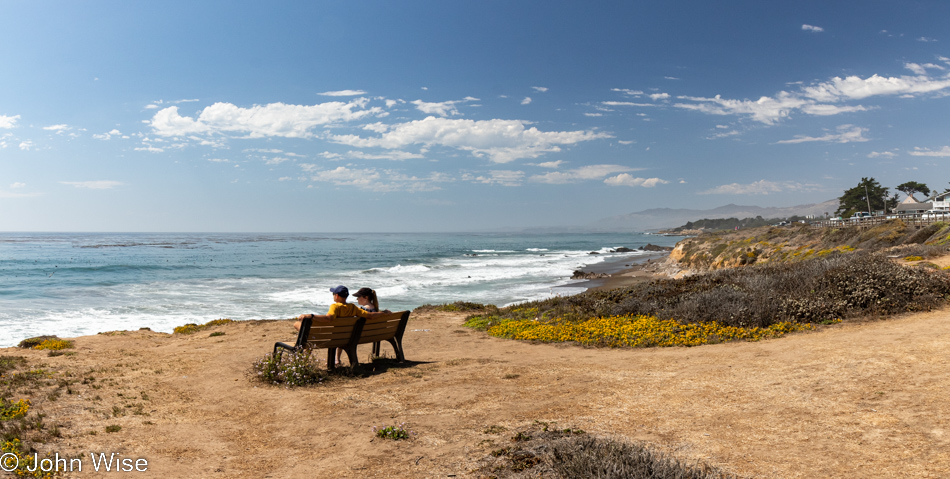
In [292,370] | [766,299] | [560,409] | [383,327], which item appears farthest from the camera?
A: [766,299]

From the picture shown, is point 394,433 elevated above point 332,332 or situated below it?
below

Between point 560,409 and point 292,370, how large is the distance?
360 centimetres

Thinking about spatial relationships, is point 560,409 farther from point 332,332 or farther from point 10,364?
point 10,364

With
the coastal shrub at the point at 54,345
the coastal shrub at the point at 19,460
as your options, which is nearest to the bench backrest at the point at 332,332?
the coastal shrub at the point at 19,460

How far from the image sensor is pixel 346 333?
23.6 ft

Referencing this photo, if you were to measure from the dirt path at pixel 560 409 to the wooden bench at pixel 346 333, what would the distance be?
59cm

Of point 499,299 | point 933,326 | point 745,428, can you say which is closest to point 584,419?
point 745,428

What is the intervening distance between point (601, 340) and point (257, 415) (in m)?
6.21

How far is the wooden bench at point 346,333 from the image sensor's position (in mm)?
6836

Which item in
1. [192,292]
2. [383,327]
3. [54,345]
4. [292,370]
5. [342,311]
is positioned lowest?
[192,292]

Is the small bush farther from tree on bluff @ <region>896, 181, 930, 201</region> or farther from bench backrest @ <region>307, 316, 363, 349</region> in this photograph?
tree on bluff @ <region>896, 181, 930, 201</region>

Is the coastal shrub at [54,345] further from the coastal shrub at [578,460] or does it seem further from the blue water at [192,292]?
the coastal shrub at [578,460]

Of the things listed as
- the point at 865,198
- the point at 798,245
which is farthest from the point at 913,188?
the point at 798,245

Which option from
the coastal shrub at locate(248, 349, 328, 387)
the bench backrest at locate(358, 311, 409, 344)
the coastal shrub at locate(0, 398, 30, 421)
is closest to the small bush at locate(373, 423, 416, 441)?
the coastal shrub at locate(248, 349, 328, 387)
